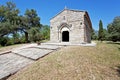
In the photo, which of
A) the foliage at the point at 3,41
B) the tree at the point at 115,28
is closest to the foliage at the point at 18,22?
the foliage at the point at 3,41

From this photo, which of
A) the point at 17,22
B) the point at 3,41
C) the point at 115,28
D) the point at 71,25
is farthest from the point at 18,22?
the point at 115,28

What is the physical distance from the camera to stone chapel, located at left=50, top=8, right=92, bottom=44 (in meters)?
14.7

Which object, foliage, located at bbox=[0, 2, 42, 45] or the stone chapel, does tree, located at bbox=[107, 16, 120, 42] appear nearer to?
the stone chapel

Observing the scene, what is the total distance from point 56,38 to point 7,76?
457 inches

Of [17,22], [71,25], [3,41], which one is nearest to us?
[71,25]

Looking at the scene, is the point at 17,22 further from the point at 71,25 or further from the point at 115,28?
the point at 115,28

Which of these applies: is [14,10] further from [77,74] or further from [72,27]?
[77,74]

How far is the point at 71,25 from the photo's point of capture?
15.5 metres

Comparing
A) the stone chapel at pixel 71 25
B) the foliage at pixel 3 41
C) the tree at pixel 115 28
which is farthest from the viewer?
the foliage at pixel 3 41

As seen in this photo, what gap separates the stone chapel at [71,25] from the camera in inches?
577

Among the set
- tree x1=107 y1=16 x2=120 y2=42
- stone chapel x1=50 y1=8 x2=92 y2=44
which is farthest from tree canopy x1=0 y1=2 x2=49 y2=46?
tree x1=107 y1=16 x2=120 y2=42

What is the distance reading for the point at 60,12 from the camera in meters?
16.6

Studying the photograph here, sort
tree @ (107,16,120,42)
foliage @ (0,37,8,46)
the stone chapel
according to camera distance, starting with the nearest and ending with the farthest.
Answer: the stone chapel < tree @ (107,16,120,42) < foliage @ (0,37,8,46)

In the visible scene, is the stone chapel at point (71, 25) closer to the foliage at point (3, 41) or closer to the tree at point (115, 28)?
the tree at point (115, 28)
